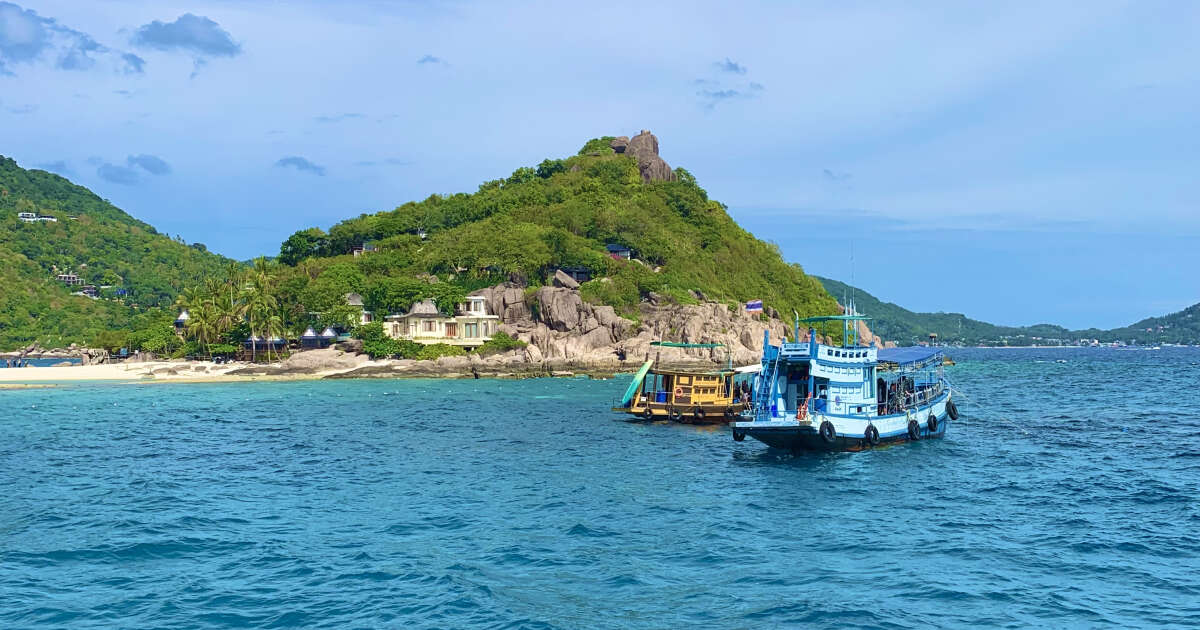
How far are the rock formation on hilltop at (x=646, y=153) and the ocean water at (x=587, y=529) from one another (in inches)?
5313

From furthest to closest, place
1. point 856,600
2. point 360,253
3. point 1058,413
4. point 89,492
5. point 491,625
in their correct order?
point 360,253
point 1058,413
point 89,492
point 856,600
point 491,625

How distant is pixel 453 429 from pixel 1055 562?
115ft

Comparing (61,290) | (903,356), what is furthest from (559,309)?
(61,290)

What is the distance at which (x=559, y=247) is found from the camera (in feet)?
444

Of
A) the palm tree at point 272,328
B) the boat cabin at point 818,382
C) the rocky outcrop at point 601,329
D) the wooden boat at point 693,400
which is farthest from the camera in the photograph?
the rocky outcrop at point 601,329

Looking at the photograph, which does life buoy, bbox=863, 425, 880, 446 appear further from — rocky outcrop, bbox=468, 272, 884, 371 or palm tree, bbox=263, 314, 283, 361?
palm tree, bbox=263, 314, 283, 361

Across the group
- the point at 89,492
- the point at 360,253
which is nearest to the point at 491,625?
the point at 89,492

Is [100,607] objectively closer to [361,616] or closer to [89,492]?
[361,616]

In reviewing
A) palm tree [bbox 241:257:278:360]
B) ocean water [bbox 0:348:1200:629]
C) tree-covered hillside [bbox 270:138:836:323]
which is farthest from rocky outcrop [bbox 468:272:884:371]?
ocean water [bbox 0:348:1200:629]

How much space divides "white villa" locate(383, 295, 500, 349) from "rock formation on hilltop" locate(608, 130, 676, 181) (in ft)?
252

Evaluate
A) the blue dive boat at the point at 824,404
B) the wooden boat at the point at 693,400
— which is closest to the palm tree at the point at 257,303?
the wooden boat at the point at 693,400

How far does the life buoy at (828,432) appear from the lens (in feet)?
133

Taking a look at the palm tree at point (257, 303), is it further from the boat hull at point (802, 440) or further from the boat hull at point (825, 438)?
the boat hull at point (802, 440)

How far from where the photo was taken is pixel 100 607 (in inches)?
776
